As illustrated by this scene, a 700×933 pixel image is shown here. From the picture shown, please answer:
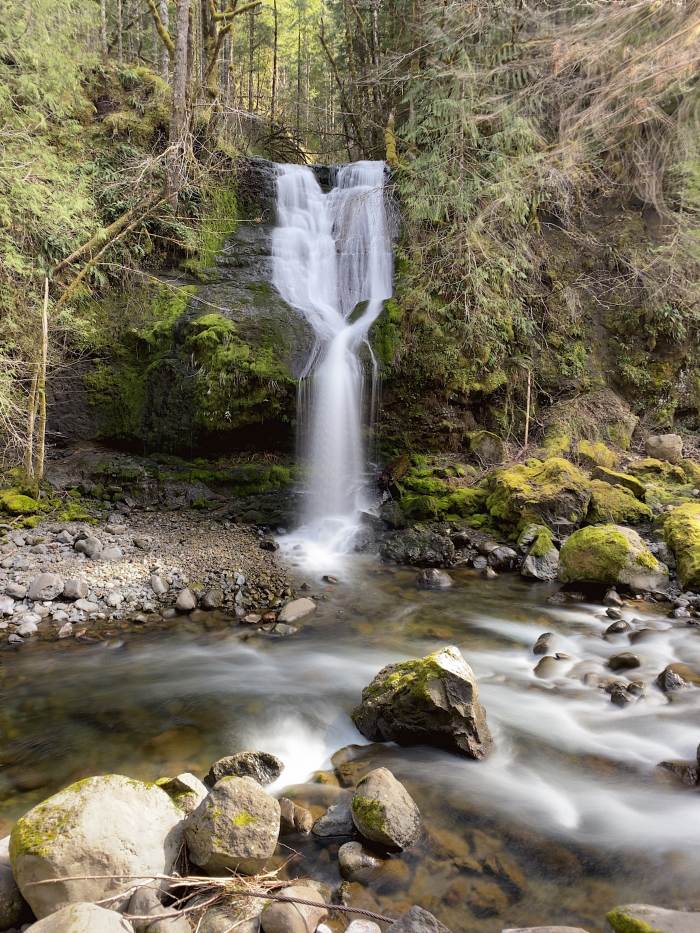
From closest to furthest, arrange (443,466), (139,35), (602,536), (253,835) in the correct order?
(253,835)
(602,536)
(443,466)
(139,35)

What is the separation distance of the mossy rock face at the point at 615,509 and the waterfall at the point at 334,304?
3620 mm

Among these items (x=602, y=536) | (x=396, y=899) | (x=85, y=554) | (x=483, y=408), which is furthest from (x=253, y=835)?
(x=483, y=408)

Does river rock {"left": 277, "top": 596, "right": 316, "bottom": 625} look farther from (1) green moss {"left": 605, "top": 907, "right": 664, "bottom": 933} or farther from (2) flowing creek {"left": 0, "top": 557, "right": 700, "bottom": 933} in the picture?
(1) green moss {"left": 605, "top": 907, "right": 664, "bottom": 933}

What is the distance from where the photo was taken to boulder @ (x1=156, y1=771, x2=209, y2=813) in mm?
2779

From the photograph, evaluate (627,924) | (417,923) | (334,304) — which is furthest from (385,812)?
(334,304)

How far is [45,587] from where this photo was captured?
5895mm

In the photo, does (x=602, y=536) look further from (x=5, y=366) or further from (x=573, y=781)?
(x=5, y=366)

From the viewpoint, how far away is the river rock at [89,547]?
22.0 feet

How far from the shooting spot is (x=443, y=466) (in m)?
9.59

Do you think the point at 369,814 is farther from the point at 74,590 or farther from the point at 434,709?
the point at 74,590

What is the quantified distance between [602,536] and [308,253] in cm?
804

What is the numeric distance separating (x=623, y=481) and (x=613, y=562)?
8.77 ft

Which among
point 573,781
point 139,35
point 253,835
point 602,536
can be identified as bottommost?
point 573,781

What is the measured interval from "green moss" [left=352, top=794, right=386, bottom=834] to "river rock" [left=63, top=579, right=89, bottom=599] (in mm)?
4249
